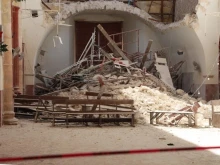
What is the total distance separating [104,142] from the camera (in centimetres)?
898

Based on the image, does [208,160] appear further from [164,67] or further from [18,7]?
[164,67]

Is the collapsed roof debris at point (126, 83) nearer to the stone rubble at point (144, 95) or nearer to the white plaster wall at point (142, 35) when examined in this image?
the stone rubble at point (144, 95)

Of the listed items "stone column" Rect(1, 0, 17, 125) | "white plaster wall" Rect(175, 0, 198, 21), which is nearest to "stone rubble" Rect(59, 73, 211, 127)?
"stone column" Rect(1, 0, 17, 125)

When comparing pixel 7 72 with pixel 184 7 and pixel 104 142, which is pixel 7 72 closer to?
pixel 104 142

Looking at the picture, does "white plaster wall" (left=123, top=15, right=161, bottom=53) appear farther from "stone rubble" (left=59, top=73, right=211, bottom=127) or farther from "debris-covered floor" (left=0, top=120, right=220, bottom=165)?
"debris-covered floor" (left=0, top=120, right=220, bottom=165)

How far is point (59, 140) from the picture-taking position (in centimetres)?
911

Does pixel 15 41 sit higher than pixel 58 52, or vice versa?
pixel 15 41

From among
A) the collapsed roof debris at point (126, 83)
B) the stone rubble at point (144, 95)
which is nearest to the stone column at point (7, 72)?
the stone rubble at point (144, 95)

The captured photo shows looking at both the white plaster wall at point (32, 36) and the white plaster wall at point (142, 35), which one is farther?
the white plaster wall at point (142, 35)

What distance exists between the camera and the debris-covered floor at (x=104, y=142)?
680 centimetres

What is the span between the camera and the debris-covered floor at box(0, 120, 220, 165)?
6.80 meters

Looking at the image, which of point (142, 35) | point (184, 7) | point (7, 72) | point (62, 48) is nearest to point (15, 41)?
point (7, 72)

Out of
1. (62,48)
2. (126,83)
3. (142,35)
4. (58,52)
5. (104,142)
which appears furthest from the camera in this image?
(142,35)

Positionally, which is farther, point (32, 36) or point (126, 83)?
point (32, 36)
